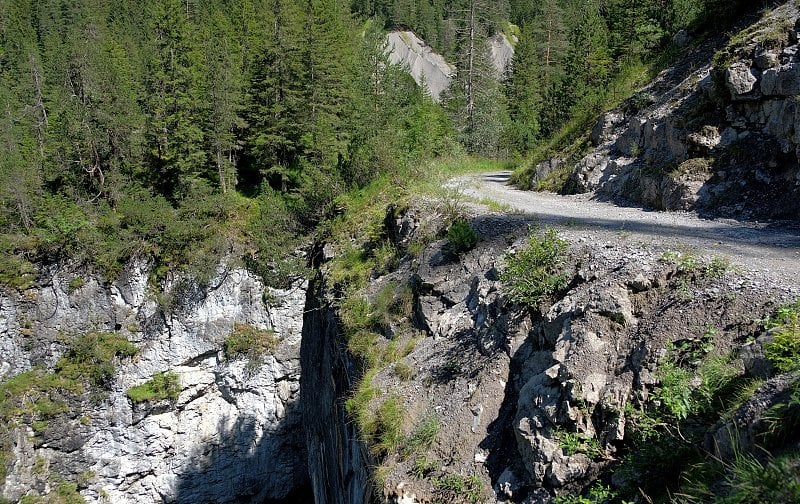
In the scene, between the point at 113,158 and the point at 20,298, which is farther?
the point at 113,158

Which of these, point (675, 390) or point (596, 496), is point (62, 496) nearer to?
point (596, 496)

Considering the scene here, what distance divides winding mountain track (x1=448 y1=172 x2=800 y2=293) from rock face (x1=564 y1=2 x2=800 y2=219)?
55cm

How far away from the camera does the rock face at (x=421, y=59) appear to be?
166 ft

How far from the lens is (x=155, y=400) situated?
55.9 feet

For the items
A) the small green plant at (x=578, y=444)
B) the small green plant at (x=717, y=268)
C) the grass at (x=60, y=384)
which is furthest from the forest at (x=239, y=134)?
the small green plant at (x=578, y=444)

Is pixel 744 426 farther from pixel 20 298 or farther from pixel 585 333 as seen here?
pixel 20 298

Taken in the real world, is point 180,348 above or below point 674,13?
below

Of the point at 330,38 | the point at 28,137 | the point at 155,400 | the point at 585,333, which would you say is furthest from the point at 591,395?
the point at 28,137

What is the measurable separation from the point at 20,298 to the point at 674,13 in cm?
2763

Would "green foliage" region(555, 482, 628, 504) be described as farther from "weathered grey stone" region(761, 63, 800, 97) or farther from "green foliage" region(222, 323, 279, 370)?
"green foliage" region(222, 323, 279, 370)

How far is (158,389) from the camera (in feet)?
56.4

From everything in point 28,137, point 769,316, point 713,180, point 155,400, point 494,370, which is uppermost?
point 28,137

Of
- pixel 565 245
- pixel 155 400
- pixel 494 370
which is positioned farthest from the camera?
pixel 155 400

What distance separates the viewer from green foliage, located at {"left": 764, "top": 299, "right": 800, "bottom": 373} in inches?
127
